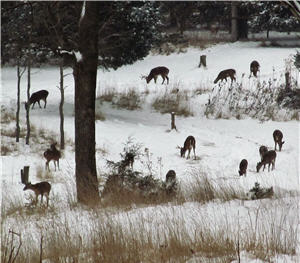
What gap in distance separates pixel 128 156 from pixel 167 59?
20.0 metres

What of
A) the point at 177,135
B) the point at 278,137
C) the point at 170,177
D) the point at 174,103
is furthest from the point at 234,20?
the point at 170,177

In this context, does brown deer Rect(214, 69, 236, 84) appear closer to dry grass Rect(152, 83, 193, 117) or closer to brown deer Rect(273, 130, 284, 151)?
dry grass Rect(152, 83, 193, 117)

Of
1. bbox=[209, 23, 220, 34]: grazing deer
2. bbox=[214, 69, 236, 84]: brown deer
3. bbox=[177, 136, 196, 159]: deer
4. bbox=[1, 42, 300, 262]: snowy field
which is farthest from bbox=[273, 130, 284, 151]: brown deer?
Result: bbox=[209, 23, 220, 34]: grazing deer

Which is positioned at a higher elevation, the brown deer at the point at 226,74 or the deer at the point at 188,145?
the brown deer at the point at 226,74

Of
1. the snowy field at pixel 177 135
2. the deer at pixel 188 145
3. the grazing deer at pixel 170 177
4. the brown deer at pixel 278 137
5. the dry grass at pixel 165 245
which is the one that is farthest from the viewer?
the deer at pixel 188 145

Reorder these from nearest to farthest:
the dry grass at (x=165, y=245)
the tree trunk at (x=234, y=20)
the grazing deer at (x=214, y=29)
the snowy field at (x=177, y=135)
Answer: the dry grass at (x=165, y=245), the snowy field at (x=177, y=135), the tree trunk at (x=234, y=20), the grazing deer at (x=214, y=29)

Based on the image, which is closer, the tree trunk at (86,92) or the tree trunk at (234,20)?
the tree trunk at (86,92)

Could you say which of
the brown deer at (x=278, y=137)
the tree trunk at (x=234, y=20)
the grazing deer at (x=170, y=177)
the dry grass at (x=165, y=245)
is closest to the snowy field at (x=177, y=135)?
the grazing deer at (x=170, y=177)

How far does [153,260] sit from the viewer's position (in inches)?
149

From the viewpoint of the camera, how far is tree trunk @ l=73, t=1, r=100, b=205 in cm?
788

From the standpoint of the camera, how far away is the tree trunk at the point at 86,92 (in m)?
7.88

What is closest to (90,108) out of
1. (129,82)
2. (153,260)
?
(153,260)

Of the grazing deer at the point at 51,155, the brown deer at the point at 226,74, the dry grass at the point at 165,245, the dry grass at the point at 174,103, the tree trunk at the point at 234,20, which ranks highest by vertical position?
the tree trunk at the point at 234,20

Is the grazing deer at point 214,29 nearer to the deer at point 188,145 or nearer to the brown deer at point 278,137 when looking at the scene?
the brown deer at point 278,137
